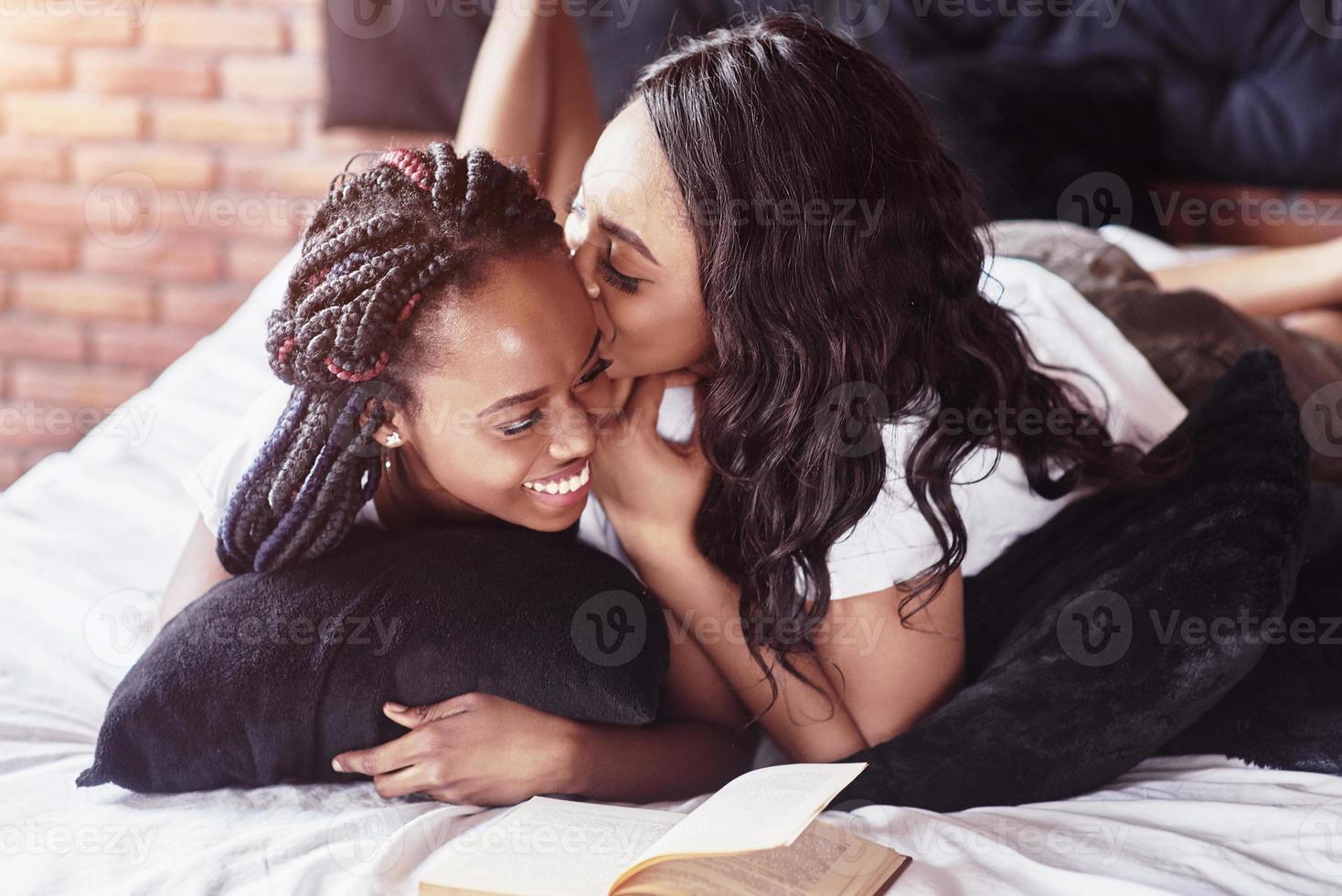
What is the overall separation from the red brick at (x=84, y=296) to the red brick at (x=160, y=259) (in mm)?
29

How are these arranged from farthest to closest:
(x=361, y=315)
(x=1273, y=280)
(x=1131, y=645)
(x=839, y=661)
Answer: (x=1273, y=280), (x=839, y=661), (x=1131, y=645), (x=361, y=315)

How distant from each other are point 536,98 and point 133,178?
1.29m

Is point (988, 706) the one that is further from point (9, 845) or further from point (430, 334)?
point (9, 845)

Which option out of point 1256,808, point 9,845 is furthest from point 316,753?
point 1256,808

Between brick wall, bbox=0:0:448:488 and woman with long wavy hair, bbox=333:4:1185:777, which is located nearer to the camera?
woman with long wavy hair, bbox=333:4:1185:777

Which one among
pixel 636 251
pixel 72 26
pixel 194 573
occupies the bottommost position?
pixel 194 573

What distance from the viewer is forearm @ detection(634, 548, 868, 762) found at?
1.09 meters

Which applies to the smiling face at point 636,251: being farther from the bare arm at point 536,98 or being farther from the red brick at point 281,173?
the red brick at point 281,173

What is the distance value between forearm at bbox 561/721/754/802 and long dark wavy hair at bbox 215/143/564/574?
0.92 ft

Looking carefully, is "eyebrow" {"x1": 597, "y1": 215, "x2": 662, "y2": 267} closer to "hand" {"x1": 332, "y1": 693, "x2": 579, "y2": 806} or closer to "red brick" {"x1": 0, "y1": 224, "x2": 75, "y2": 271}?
"hand" {"x1": 332, "y1": 693, "x2": 579, "y2": 806}

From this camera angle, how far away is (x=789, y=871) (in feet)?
2.62

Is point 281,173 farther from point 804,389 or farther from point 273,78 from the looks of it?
point 804,389

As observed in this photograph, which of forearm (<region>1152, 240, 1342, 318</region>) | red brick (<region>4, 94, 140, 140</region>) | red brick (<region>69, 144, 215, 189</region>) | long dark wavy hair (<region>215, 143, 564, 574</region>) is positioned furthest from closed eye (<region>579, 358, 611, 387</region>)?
red brick (<region>4, 94, 140, 140</region>)

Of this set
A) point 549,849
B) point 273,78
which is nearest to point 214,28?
point 273,78
